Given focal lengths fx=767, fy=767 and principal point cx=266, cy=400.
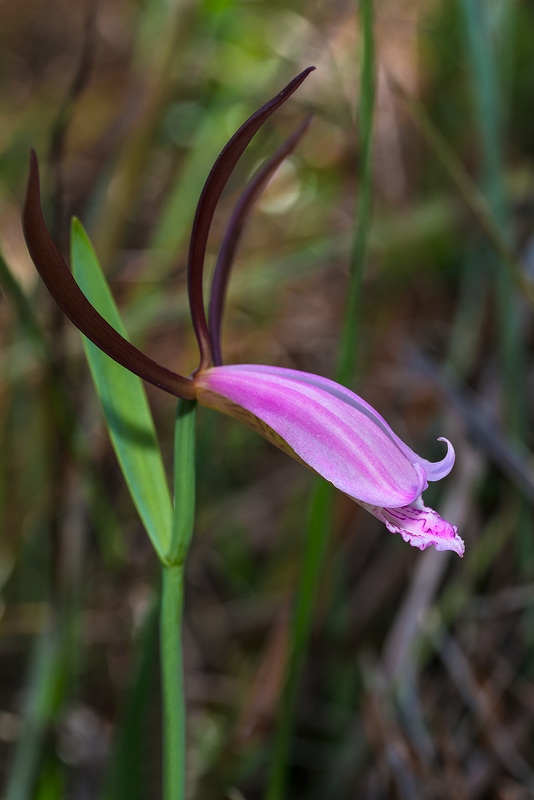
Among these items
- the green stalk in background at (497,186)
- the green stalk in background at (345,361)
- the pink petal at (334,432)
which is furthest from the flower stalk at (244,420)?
Result: the green stalk in background at (497,186)

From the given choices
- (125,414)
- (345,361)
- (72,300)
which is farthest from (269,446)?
(72,300)

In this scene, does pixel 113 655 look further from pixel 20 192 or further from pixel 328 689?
pixel 20 192

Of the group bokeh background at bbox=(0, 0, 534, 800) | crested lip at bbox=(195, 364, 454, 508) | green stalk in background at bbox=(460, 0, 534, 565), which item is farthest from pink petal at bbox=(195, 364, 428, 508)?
green stalk in background at bbox=(460, 0, 534, 565)

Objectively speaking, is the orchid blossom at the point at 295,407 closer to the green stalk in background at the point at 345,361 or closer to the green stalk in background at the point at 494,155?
the green stalk in background at the point at 345,361

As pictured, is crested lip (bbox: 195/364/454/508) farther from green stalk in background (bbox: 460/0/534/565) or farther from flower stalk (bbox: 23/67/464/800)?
green stalk in background (bbox: 460/0/534/565)

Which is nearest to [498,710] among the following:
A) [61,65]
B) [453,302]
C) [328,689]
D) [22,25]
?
[328,689]
